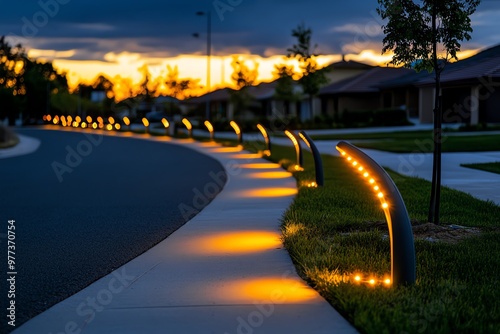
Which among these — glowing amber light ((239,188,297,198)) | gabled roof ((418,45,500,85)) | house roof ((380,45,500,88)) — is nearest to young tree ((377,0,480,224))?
glowing amber light ((239,188,297,198))

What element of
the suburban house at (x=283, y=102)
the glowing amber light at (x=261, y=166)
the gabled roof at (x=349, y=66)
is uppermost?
the gabled roof at (x=349, y=66)

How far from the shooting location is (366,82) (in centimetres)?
6338

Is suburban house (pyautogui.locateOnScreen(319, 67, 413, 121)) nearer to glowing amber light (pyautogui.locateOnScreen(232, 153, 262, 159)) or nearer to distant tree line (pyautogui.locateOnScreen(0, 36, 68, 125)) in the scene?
glowing amber light (pyautogui.locateOnScreen(232, 153, 262, 159))

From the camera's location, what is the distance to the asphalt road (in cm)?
793

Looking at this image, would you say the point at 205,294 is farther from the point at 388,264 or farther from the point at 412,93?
the point at 412,93

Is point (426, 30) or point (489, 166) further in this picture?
point (489, 166)

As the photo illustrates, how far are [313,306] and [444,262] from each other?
2055 millimetres

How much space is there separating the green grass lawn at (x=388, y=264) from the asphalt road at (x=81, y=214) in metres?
2.18

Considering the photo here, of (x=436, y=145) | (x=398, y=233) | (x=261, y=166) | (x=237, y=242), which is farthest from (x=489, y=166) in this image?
(x=398, y=233)

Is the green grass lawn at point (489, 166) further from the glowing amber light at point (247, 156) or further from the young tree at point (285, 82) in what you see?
the young tree at point (285, 82)

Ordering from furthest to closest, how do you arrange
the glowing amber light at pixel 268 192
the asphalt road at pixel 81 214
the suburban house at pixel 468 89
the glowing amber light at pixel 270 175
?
the suburban house at pixel 468 89 → the glowing amber light at pixel 270 175 → the glowing amber light at pixel 268 192 → the asphalt road at pixel 81 214

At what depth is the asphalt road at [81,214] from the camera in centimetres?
793

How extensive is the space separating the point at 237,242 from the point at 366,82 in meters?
55.5

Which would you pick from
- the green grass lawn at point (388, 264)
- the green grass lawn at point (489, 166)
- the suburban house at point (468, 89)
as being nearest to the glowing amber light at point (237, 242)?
the green grass lawn at point (388, 264)
